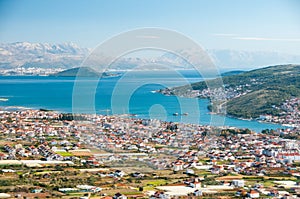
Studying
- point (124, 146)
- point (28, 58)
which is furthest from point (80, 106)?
point (28, 58)

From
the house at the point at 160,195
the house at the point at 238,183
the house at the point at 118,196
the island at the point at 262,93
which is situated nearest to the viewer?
the house at the point at 118,196

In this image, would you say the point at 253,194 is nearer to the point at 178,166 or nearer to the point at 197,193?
the point at 197,193

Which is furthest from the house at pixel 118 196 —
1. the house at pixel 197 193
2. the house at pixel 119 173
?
the house at pixel 119 173

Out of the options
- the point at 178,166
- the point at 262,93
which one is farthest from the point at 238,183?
the point at 262,93

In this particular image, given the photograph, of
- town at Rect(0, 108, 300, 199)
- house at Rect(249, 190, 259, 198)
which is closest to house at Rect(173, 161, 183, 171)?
town at Rect(0, 108, 300, 199)

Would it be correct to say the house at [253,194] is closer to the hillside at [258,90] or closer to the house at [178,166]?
the house at [178,166]
